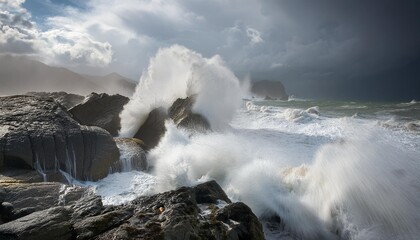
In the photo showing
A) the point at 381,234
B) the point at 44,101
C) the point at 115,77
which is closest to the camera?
the point at 381,234

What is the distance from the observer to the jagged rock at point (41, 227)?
5.15m

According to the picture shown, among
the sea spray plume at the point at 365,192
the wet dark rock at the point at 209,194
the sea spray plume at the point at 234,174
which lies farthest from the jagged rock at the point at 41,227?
the sea spray plume at the point at 365,192

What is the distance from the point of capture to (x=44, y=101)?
1414 cm

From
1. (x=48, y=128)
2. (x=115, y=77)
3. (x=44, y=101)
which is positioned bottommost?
(x=48, y=128)

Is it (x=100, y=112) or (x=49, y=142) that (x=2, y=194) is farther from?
(x=100, y=112)

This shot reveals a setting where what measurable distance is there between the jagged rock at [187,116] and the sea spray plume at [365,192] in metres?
9.31

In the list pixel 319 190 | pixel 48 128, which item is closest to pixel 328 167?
pixel 319 190

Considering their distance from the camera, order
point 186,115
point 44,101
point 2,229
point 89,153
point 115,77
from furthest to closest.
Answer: point 115,77
point 186,115
point 44,101
point 89,153
point 2,229

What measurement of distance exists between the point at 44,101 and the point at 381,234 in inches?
551

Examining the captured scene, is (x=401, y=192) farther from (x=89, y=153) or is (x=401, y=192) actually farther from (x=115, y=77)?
(x=115, y=77)

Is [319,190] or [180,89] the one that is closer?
[319,190]

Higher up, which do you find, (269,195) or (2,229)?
(2,229)

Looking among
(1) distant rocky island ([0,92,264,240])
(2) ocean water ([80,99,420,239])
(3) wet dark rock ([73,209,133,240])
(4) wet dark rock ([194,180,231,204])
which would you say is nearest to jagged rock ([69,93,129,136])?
(1) distant rocky island ([0,92,264,240])

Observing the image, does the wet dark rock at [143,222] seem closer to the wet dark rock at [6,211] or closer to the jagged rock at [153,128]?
the wet dark rock at [6,211]
